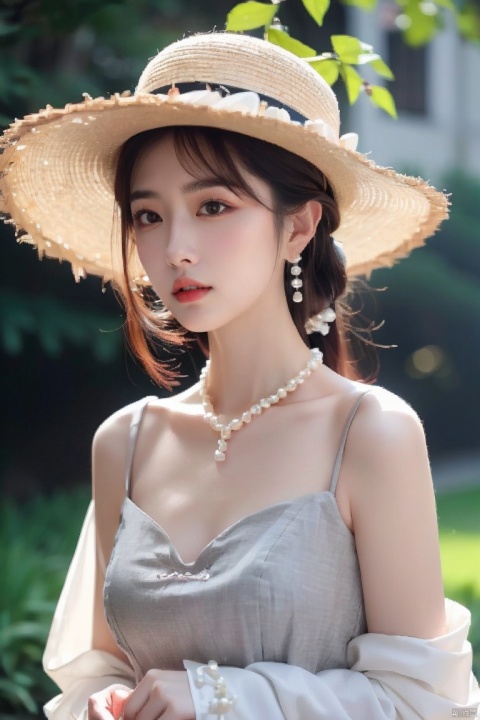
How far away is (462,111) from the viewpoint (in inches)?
502

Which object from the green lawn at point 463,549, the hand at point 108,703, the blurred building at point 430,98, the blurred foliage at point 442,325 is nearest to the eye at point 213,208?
the hand at point 108,703

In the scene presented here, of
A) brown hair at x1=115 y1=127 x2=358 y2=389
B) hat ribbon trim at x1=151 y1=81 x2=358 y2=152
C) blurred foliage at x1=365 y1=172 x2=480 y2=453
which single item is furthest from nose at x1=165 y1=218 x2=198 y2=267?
blurred foliage at x1=365 y1=172 x2=480 y2=453

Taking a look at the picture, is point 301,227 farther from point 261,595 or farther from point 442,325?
point 442,325

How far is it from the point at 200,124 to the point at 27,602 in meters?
2.73

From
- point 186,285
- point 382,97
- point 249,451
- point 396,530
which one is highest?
point 382,97

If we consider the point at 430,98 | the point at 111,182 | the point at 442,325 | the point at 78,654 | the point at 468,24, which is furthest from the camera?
the point at 430,98

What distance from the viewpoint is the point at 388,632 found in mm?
1889

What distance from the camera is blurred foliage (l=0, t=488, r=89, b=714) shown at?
4.01 metres

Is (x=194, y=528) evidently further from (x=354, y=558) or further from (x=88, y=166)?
(x=88, y=166)

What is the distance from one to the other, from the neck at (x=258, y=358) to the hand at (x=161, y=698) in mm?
556

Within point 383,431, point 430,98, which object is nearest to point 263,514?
point 383,431

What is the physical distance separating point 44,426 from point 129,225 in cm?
480

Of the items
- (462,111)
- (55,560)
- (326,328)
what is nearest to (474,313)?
(462,111)

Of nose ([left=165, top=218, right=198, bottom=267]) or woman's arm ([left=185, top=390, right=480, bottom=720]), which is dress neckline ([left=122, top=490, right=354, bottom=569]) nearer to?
woman's arm ([left=185, top=390, right=480, bottom=720])
